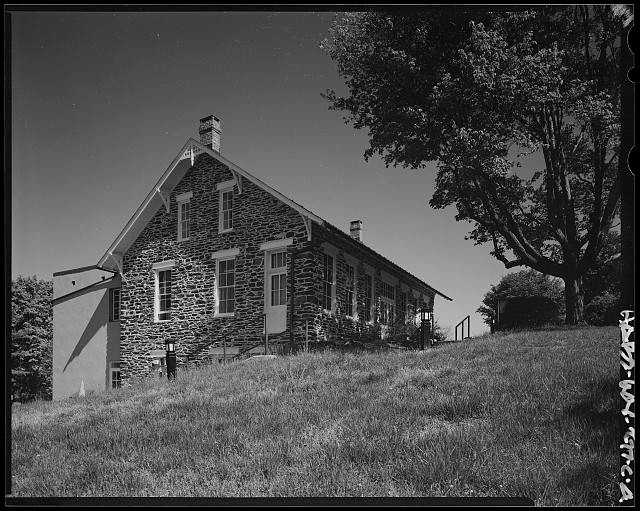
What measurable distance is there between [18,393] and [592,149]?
7.48m

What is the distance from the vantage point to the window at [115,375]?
965 centimetres

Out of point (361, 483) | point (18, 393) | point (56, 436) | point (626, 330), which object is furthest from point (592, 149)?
point (18, 393)

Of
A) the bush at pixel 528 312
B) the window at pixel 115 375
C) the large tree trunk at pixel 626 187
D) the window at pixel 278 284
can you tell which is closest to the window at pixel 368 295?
the window at pixel 278 284

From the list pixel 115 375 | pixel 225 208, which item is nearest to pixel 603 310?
pixel 115 375

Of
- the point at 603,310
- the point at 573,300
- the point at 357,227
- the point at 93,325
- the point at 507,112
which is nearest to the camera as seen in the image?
the point at 603,310

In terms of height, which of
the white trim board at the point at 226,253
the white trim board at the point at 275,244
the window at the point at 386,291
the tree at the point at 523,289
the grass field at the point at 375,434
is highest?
the white trim board at the point at 275,244

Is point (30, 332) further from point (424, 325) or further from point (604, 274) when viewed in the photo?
point (604, 274)

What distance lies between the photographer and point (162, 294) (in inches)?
374

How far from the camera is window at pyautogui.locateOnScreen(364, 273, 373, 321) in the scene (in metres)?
10.9

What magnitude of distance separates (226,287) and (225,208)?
197cm

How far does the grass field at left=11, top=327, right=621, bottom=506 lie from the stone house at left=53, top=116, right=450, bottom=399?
2345mm

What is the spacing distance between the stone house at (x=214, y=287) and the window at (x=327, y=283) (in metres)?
0.02

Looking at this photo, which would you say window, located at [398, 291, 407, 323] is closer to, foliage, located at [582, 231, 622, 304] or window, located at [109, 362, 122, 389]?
foliage, located at [582, 231, 622, 304]

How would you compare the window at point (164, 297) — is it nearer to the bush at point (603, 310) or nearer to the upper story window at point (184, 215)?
the upper story window at point (184, 215)
